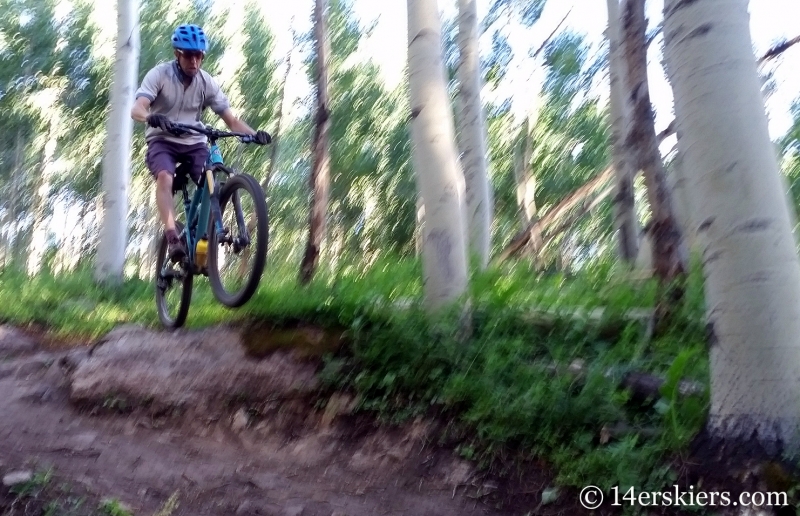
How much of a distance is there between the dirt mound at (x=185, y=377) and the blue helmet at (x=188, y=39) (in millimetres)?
1951

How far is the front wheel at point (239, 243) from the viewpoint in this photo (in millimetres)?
3859

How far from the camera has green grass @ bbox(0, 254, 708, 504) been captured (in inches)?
96.2

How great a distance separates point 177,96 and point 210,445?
2.48 m

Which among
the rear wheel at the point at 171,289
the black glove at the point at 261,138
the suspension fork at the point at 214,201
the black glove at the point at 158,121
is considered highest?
the black glove at the point at 158,121

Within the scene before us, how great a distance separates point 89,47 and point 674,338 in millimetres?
18304

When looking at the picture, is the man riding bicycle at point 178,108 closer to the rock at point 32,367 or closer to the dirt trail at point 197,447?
the dirt trail at point 197,447

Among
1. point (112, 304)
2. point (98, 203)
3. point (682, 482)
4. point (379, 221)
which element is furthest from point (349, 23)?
point (682, 482)

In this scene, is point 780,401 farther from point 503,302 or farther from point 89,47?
point 89,47

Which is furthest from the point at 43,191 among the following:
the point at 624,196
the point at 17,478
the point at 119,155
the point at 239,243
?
the point at 17,478

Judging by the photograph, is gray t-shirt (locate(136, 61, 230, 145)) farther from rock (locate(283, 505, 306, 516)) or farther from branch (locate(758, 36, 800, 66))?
branch (locate(758, 36, 800, 66))

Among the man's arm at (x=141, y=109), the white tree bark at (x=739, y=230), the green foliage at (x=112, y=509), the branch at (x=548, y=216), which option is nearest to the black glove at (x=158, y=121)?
the man's arm at (x=141, y=109)

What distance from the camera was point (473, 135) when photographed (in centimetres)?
757

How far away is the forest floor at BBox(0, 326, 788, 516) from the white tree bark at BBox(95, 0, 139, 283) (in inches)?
123

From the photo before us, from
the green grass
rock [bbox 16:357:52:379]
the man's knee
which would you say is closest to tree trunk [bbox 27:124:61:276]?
rock [bbox 16:357:52:379]
